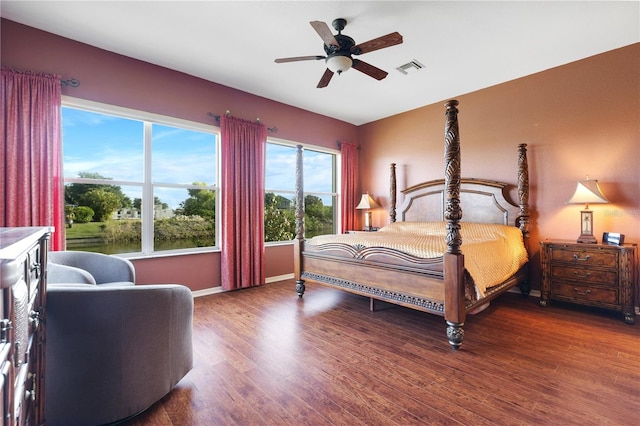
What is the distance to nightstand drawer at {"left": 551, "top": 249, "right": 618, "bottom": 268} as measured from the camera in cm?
301

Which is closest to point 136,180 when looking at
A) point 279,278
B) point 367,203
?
point 279,278

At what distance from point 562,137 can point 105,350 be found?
492cm

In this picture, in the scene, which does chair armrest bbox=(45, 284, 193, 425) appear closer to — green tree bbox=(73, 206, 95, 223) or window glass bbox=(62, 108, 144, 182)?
green tree bbox=(73, 206, 95, 223)

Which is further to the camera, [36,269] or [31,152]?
[31,152]

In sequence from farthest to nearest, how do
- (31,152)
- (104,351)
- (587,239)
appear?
(587,239)
(31,152)
(104,351)


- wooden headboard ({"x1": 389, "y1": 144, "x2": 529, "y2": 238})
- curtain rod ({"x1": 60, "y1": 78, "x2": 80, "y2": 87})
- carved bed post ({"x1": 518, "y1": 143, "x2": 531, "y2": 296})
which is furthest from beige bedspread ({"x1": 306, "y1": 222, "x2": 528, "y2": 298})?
Answer: curtain rod ({"x1": 60, "y1": 78, "x2": 80, "y2": 87})

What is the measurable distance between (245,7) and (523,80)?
364 centimetres

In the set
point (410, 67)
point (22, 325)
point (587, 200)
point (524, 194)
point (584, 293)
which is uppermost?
point (410, 67)

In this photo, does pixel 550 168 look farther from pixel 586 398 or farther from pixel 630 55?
pixel 586 398

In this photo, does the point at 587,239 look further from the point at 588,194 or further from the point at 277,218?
the point at 277,218

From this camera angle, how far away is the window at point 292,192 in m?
4.93

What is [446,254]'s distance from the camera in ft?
7.94

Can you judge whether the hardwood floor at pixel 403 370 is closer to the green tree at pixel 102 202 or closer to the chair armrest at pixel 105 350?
the chair armrest at pixel 105 350

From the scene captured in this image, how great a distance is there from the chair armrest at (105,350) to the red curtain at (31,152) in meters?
1.95
